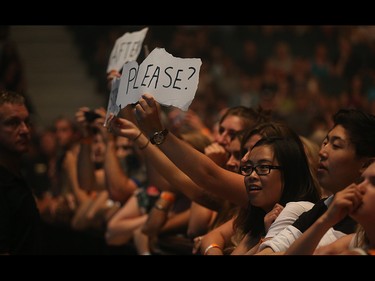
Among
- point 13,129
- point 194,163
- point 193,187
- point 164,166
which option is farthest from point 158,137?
point 13,129

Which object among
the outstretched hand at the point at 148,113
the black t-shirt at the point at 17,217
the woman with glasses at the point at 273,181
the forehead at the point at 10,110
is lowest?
the black t-shirt at the point at 17,217

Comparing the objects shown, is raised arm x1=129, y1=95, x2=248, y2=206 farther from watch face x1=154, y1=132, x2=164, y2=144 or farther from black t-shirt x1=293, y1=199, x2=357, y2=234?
black t-shirt x1=293, y1=199, x2=357, y2=234

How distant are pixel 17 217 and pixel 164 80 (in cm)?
131

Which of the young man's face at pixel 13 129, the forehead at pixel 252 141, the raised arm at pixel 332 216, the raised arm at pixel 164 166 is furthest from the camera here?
the young man's face at pixel 13 129

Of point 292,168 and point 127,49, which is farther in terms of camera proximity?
point 127,49

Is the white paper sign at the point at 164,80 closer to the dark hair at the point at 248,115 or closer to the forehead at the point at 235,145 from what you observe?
the forehead at the point at 235,145

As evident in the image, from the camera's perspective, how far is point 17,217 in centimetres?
654

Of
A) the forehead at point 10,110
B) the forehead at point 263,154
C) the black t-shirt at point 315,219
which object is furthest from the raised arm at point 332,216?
the forehead at point 10,110

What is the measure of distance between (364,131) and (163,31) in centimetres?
1741

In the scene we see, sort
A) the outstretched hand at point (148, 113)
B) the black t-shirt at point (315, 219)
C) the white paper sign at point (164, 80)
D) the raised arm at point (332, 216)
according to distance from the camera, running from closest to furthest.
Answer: the raised arm at point (332, 216), the black t-shirt at point (315, 219), the white paper sign at point (164, 80), the outstretched hand at point (148, 113)

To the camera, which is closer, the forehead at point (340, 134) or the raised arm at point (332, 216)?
the raised arm at point (332, 216)

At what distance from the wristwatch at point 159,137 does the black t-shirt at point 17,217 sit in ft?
3.26

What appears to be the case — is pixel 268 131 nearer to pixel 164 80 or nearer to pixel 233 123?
pixel 164 80

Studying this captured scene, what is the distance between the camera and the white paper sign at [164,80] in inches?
228
